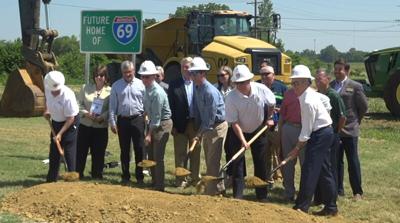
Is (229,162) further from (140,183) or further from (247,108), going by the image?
(140,183)

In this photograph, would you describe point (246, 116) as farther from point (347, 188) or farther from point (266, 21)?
point (266, 21)

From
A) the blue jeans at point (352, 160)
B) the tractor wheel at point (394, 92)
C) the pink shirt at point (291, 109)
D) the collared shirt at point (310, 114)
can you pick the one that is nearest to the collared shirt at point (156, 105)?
the pink shirt at point (291, 109)

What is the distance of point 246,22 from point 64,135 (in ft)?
48.5

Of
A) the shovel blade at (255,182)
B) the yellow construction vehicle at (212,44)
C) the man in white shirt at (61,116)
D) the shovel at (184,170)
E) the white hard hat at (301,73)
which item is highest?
the yellow construction vehicle at (212,44)

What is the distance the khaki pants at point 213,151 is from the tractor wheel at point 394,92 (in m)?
13.1

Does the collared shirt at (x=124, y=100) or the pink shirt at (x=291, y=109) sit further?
the collared shirt at (x=124, y=100)

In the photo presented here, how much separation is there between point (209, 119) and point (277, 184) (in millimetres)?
2097

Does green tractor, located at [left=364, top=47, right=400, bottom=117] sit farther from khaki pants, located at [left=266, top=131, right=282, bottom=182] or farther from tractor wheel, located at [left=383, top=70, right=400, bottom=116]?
khaki pants, located at [left=266, top=131, right=282, bottom=182]

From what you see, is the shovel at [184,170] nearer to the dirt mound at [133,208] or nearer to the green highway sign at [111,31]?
the dirt mound at [133,208]

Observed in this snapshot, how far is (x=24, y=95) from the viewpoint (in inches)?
752

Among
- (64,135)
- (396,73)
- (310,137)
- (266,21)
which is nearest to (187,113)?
(64,135)

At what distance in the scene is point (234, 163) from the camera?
8.03 m

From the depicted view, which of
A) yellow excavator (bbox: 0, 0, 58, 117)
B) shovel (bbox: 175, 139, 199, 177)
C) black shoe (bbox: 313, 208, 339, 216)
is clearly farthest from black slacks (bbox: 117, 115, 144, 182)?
yellow excavator (bbox: 0, 0, 58, 117)

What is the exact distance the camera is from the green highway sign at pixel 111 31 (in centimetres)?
1113
